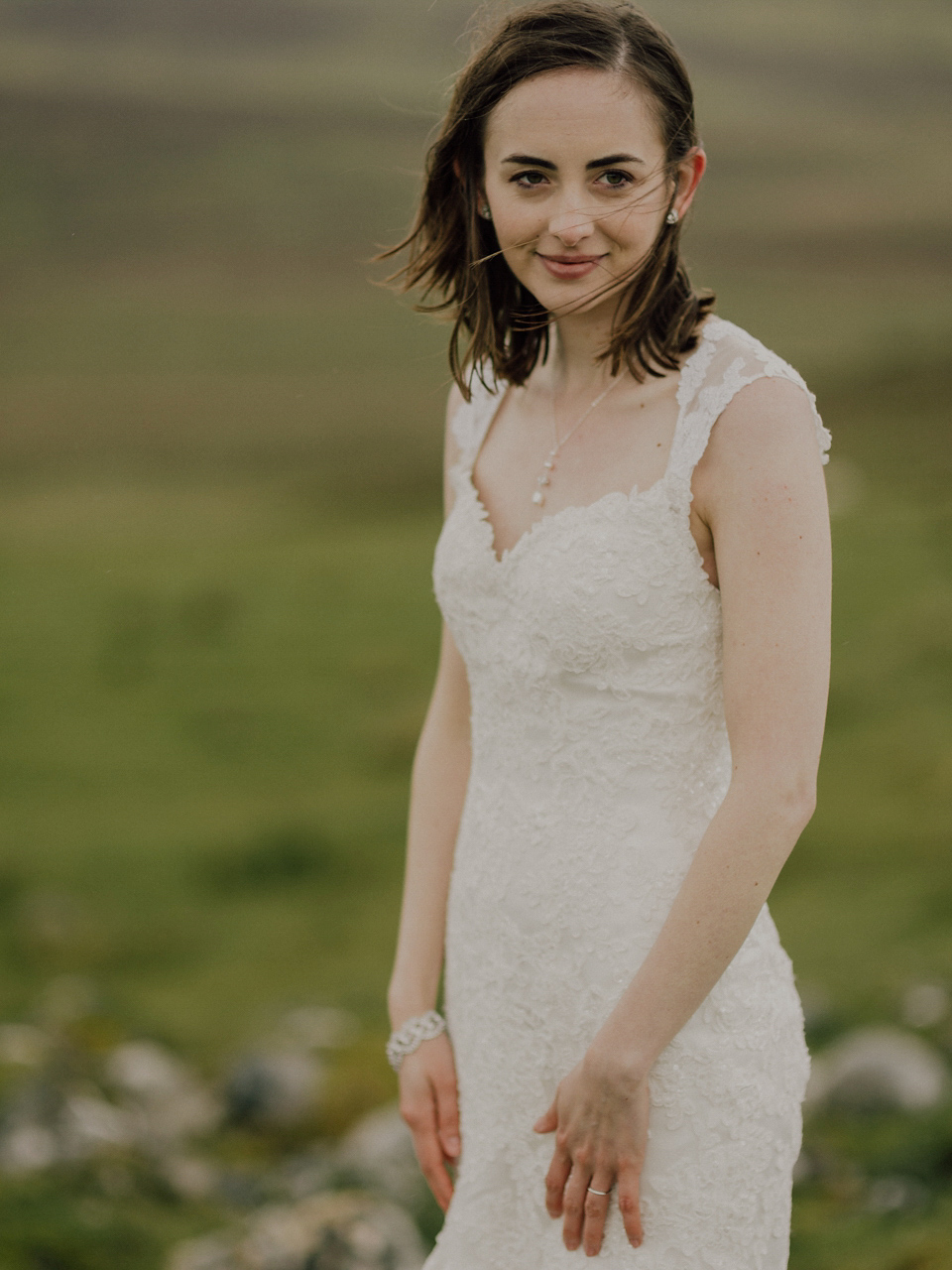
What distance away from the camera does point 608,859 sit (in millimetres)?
1357

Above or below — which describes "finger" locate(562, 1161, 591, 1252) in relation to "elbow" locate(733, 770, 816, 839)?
below

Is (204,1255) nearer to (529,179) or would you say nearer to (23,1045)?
(23,1045)

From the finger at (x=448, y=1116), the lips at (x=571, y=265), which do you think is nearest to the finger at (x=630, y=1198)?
the finger at (x=448, y=1116)

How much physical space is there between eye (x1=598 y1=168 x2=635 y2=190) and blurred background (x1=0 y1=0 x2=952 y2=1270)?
3459mm

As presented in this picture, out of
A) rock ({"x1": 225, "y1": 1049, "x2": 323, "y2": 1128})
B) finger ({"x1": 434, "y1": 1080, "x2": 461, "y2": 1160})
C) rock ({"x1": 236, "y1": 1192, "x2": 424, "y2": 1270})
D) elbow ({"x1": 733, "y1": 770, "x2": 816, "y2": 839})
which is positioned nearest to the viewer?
elbow ({"x1": 733, "y1": 770, "x2": 816, "y2": 839})

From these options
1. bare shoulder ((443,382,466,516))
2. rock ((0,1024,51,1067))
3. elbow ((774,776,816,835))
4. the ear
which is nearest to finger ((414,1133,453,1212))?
elbow ((774,776,816,835))

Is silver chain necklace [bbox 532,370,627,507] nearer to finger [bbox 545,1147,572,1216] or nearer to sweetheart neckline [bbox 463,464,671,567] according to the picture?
sweetheart neckline [bbox 463,464,671,567]

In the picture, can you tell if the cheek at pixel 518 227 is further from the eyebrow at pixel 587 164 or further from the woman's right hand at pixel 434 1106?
the woman's right hand at pixel 434 1106

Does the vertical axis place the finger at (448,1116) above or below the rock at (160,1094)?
below

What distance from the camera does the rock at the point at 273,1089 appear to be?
331cm

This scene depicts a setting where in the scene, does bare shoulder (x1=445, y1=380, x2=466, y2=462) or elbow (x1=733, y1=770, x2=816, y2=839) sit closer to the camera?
elbow (x1=733, y1=770, x2=816, y2=839)

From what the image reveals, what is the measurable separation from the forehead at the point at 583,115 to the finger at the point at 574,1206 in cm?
105

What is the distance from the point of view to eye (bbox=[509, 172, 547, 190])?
133 centimetres

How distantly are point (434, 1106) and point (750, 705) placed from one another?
29.3 inches
